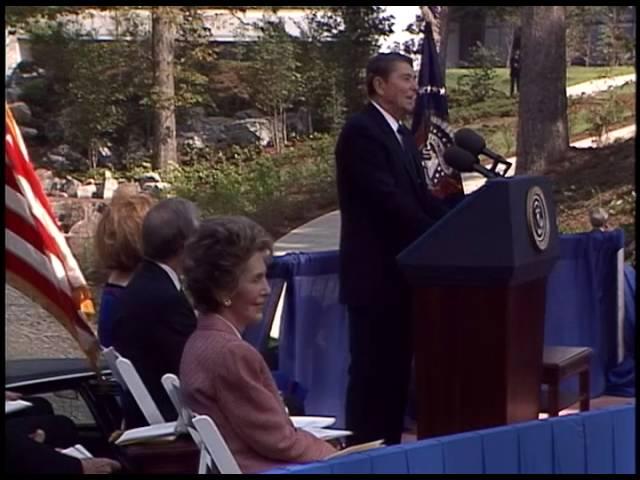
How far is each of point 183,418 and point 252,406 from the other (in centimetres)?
30

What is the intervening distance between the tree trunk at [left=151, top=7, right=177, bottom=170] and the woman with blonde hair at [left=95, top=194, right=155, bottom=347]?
10.8 metres

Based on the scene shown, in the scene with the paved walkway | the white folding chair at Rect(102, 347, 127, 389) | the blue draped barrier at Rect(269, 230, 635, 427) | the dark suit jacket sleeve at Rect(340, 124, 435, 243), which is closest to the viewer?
the white folding chair at Rect(102, 347, 127, 389)

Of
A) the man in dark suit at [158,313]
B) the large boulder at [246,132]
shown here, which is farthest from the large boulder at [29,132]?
the man in dark suit at [158,313]

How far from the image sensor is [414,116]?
7129mm

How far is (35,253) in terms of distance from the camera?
4.38 metres

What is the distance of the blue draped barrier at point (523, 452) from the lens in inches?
111

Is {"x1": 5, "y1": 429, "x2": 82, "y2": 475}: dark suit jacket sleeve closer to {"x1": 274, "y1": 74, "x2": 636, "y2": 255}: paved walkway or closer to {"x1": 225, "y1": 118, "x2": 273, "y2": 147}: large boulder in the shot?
{"x1": 274, "y1": 74, "x2": 636, "y2": 255}: paved walkway

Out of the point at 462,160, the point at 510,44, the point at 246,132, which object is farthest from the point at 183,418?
the point at 510,44

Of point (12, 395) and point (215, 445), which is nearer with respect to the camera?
point (215, 445)

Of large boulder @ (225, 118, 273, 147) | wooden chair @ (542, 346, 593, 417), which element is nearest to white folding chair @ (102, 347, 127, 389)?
wooden chair @ (542, 346, 593, 417)

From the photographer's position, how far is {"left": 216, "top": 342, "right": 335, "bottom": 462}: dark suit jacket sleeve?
11.0ft

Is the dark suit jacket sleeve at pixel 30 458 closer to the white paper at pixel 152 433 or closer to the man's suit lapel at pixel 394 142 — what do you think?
the white paper at pixel 152 433

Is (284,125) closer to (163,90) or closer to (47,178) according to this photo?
(163,90)

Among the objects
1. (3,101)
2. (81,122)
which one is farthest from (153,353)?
(81,122)
